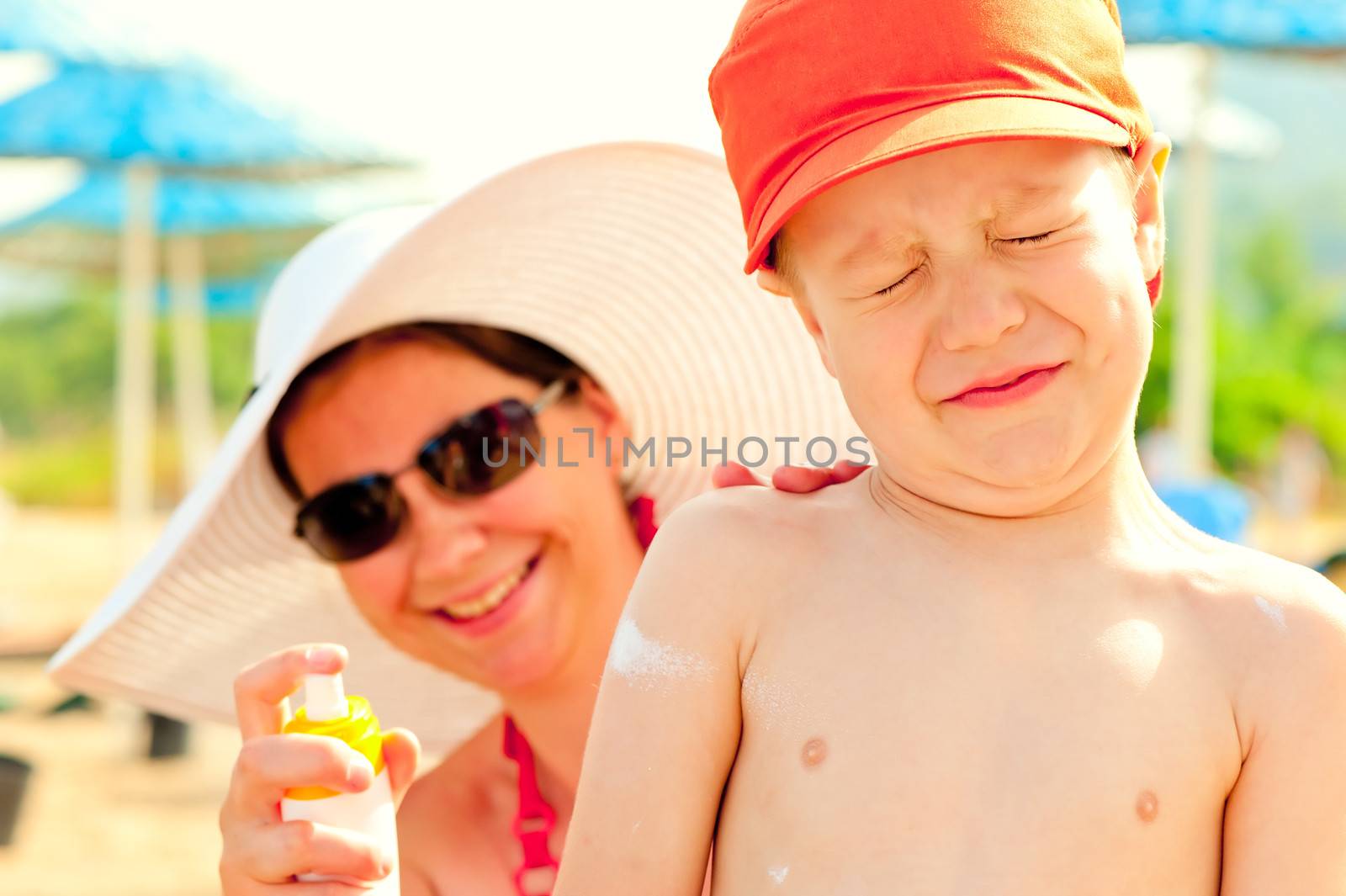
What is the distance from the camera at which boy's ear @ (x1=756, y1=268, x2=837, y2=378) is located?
138 centimetres

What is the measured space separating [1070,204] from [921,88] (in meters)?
0.18

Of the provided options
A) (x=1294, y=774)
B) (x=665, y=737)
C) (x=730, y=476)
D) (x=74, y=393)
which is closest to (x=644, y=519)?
(x=730, y=476)

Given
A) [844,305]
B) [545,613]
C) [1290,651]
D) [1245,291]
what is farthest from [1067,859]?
[1245,291]

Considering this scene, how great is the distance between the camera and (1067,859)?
4.10 feet

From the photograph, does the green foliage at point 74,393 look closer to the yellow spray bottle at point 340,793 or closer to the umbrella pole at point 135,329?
the umbrella pole at point 135,329

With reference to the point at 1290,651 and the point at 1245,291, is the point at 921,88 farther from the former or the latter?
the point at 1245,291

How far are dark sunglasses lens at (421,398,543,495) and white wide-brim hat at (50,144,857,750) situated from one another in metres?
0.24

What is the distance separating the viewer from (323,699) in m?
1.59

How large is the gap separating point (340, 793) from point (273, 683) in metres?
0.18

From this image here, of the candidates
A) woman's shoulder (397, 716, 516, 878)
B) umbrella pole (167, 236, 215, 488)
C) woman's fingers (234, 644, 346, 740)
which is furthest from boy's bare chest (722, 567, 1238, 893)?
umbrella pole (167, 236, 215, 488)

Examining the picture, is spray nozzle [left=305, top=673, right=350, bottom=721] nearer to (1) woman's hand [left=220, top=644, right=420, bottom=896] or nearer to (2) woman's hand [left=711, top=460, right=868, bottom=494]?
(1) woman's hand [left=220, top=644, right=420, bottom=896]

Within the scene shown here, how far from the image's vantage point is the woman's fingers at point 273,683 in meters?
1.59

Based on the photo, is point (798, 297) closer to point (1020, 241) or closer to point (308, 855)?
point (1020, 241)

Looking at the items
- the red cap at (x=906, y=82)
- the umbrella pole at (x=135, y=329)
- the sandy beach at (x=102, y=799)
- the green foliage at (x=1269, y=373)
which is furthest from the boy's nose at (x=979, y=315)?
the green foliage at (x=1269, y=373)
